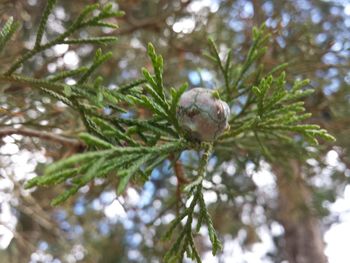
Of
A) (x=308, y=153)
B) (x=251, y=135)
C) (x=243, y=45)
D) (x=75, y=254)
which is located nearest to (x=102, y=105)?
(x=251, y=135)

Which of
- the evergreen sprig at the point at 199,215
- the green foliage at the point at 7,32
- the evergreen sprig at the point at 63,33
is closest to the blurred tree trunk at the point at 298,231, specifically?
the evergreen sprig at the point at 199,215

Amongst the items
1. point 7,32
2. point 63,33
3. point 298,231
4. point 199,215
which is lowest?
point 199,215

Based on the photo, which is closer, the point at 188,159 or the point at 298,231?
the point at 188,159

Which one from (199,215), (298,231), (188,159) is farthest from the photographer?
(298,231)

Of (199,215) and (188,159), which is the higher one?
(188,159)

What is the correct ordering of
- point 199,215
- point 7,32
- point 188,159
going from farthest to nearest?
point 188,159, point 199,215, point 7,32

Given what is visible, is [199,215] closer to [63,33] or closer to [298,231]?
[63,33]

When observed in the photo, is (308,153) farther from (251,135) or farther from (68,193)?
(68,193)

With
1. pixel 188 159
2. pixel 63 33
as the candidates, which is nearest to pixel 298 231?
pixel 188 159

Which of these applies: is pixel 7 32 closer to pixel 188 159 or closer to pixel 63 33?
pixel 63 33

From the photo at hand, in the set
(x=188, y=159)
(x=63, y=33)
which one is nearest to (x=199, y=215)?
(x=63, y=33)
